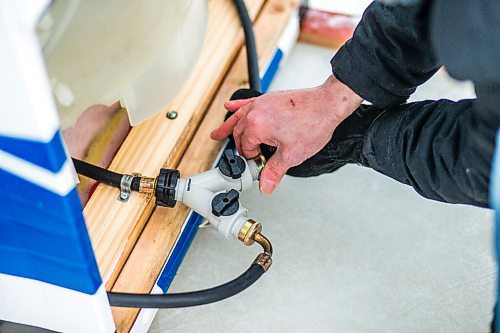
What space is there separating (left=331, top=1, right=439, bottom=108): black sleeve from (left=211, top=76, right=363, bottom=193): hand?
0.08 ft

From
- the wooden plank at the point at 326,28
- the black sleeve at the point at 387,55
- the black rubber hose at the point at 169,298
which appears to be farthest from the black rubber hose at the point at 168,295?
the wooden plank at the point at 326,28

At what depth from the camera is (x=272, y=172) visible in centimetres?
90

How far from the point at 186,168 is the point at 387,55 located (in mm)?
323

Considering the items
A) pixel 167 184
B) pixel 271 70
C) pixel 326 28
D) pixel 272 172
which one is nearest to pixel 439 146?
pixel 272 172

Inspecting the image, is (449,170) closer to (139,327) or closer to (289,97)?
(289,97)

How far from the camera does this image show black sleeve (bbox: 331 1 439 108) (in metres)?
0.76

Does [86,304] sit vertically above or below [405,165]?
below

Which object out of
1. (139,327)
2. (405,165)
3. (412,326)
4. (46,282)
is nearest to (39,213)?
(46,282)

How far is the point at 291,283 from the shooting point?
985 millimetres

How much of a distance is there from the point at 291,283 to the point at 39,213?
1.46 feet

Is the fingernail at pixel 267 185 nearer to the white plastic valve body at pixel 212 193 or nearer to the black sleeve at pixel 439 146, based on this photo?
the white plastic valve body at pixel 212 193

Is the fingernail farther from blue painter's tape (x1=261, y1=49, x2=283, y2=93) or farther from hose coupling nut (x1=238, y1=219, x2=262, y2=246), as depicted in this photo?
blue painter's tape (x1=261, y1=49, x2=283, y2=93)

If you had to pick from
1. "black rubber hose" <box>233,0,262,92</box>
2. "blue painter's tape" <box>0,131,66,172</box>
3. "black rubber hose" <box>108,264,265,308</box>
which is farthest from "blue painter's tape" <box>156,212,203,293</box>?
"blue painter's tape" <box>0,131,66,172</box>

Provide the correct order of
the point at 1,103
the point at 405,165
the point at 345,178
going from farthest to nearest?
the point at 345,178
the point at 405,165
the point at 1,103
